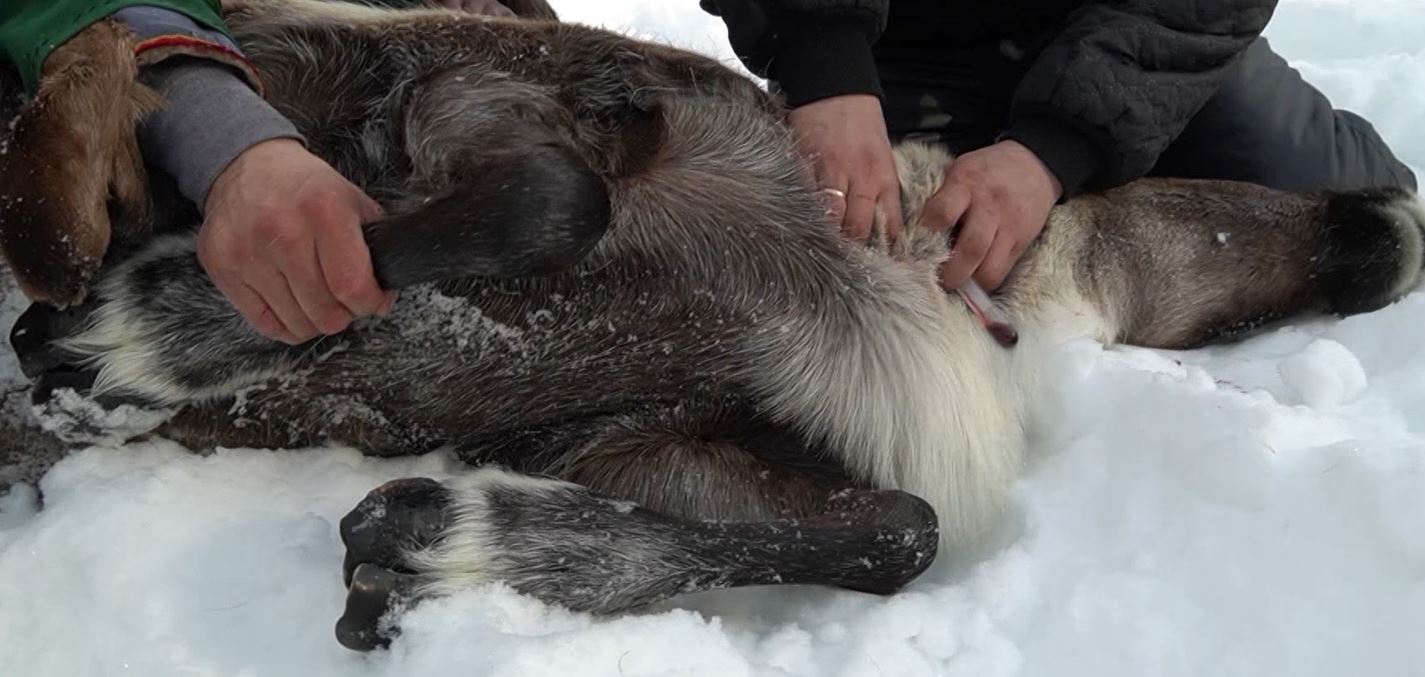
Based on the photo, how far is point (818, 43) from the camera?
9.17ft

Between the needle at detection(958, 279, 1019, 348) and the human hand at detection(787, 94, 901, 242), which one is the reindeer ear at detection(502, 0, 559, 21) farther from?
the needle at detection(958, 279, 1019, 348)

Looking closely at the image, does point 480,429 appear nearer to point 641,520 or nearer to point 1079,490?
point 641,520

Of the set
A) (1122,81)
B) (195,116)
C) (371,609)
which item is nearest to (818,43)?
(1122,81)

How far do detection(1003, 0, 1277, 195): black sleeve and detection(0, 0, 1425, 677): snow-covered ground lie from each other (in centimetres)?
73

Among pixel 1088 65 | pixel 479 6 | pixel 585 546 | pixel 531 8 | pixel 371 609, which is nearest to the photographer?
pixel 371 609

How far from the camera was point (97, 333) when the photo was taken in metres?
2.03

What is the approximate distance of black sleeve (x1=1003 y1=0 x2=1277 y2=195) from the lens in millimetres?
2760

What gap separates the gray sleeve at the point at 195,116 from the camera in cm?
188

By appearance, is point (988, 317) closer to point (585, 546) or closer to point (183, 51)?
point (585, 546)

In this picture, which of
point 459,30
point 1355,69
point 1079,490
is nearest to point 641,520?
point 1079,490

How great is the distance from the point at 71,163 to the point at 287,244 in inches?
14.9

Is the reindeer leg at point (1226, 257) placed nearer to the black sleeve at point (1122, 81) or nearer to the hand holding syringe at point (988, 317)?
the black sleeve at point (1122, 81)

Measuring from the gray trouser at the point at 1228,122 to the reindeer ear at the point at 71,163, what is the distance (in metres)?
2.31

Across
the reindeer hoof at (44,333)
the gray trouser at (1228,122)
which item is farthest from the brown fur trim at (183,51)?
the gray trouser at (1228,122)
